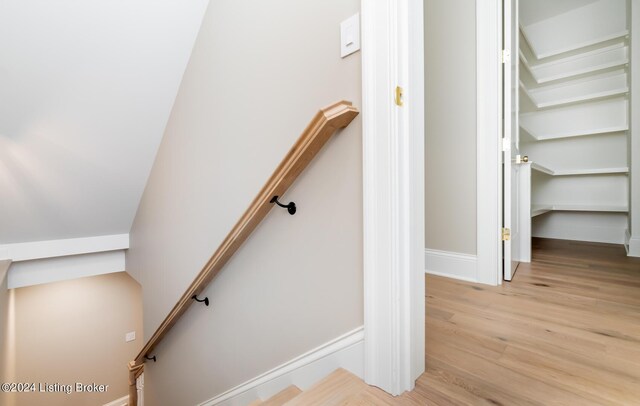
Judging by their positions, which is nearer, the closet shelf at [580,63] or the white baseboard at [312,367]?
the white baseboard at [312,367]

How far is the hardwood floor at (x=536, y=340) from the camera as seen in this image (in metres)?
0.77

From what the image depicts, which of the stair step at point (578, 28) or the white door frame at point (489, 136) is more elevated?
the stair step at point (578, 28)

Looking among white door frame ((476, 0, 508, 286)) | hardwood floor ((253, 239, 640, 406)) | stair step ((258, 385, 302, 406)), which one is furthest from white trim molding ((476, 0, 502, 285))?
stair step ((258, 385, 302, 406))

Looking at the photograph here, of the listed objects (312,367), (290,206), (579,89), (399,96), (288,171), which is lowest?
(312,367)

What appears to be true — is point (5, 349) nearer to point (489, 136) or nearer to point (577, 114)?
point (489, 136)

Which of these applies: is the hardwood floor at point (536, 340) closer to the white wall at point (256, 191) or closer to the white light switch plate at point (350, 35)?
the white wall at point (256, 191)

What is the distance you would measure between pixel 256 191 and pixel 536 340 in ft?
4.28

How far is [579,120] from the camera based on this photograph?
2707mm

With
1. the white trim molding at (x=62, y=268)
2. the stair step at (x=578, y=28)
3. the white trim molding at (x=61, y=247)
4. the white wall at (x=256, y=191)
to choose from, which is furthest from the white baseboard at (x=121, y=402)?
the stair step at (x=578, y=28)

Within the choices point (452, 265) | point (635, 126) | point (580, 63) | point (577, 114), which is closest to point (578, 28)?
point (580, 63)

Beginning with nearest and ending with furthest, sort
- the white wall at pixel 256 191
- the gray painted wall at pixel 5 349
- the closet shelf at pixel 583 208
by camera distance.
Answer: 1. the white wall at pixel 256 191
2. the gray painted wall at pixel 5 349
3. the closet shelf at pixel 583 208

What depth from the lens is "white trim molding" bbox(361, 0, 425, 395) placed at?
0.75 meters

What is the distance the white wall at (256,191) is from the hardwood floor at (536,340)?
39 cm

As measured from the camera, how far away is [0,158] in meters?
1.90
